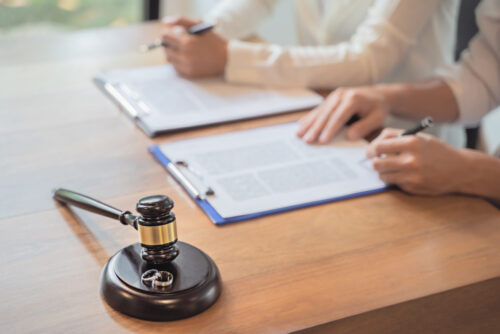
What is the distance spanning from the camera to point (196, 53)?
1406 millimetres

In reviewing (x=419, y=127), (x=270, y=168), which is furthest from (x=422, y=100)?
(x=270, y=168)

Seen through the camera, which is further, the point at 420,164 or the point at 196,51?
the point at 196,51

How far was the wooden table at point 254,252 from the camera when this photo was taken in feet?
2.46

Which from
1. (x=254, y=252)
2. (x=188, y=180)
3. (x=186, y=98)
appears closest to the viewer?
(x=254, y=252)

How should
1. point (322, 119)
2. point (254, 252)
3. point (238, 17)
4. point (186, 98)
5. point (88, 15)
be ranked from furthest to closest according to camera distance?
point (88, 15) → point (238, 17) → point (186, 98) → point (322, 119) → point (254, 252)

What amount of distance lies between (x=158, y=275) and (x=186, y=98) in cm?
64

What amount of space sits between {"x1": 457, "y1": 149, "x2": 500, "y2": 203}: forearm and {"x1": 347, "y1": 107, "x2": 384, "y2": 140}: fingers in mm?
197

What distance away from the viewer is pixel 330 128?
1.19 metres

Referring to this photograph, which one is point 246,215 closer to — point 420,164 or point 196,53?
point 420,164

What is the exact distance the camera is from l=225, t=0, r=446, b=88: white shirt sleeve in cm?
141

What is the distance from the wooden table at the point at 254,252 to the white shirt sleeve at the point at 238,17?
571mm

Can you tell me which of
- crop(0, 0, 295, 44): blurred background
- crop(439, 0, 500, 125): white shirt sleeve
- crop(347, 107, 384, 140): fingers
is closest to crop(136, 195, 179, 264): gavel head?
crop(347, 107, 384, 140): fingers

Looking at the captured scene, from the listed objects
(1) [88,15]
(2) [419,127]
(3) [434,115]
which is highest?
(2) [419,127]

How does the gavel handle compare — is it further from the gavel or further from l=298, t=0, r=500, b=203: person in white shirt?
l=298, t=0, r=500, b=203: person in white shirt
